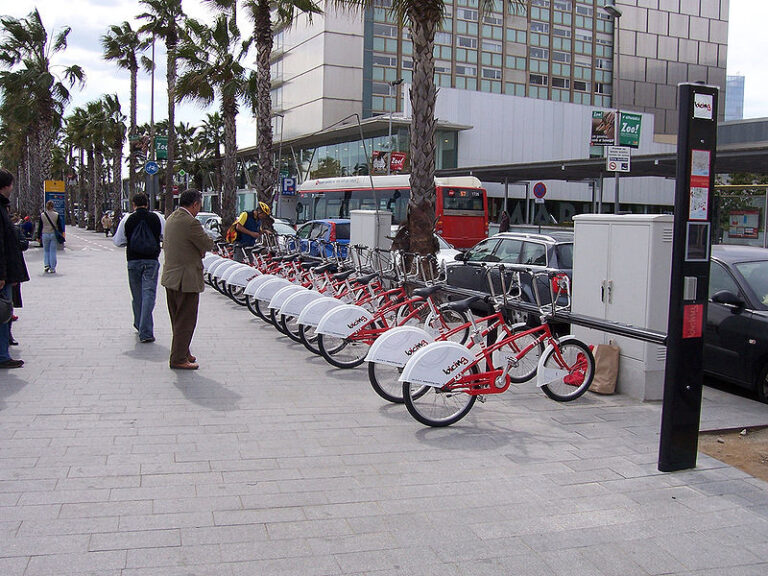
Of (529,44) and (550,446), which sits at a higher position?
(529,44)

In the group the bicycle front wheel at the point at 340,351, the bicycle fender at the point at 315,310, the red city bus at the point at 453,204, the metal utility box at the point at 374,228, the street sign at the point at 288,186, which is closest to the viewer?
the bicycle front wheel at the point at 340,351

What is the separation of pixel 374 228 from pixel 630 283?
667 centimetres

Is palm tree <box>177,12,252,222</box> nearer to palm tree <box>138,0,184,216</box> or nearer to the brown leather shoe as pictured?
palm tree <box>138,0,184,216</box>

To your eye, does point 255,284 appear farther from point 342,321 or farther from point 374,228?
point 374,228

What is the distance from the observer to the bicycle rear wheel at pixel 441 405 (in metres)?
5.96

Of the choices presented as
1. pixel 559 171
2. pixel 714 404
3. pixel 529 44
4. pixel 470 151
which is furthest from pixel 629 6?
pixel 714 404

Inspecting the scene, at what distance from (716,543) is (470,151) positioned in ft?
150

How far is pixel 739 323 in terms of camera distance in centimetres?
741

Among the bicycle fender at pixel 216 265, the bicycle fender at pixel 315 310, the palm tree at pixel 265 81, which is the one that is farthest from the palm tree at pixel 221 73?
the bicycle fender at pixel 315 310

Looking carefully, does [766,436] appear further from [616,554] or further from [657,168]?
[657,168]

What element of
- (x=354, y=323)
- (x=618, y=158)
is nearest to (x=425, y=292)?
(x=354, y=323)

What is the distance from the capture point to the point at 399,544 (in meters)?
3.89

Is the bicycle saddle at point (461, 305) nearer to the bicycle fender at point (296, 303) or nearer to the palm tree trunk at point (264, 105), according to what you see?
the bicycle fender at point (296, 303)

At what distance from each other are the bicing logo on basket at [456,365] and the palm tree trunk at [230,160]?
23.5 m
